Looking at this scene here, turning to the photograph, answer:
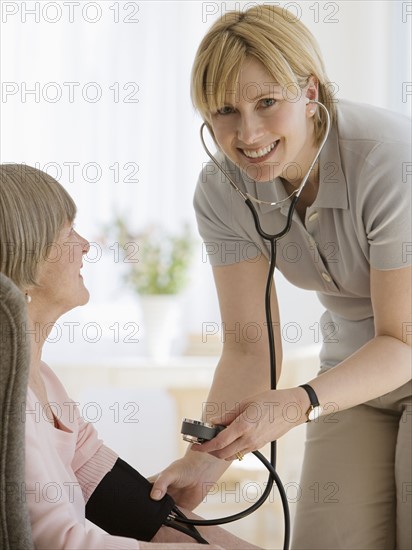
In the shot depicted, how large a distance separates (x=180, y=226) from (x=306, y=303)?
0.72 meters

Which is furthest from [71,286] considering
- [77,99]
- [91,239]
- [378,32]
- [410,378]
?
[378,32]

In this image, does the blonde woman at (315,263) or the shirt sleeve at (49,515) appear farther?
the blonde woman at (315,263)

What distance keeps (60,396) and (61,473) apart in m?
0.19

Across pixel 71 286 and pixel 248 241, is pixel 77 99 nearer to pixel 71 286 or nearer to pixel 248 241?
pixel 248 241

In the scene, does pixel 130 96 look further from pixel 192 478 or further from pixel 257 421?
pixel 257 421

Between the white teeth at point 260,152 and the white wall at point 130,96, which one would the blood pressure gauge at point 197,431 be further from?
the white wall at point 130,96

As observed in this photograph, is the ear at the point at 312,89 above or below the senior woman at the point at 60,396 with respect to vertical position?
above

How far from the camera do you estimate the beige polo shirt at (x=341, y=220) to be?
1.40 meters

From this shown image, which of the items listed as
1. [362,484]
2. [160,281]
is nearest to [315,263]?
[362,484]

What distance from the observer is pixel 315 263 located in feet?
5.14

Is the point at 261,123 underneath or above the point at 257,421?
above

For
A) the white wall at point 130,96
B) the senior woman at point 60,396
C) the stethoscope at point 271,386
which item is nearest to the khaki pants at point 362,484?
the stethoscope at point 271,386

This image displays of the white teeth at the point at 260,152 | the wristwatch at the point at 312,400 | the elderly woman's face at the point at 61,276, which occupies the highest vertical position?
the white teeth at the point at 260,152

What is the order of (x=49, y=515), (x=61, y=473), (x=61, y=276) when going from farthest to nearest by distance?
(x=61, y=276), (x=61, y=473), (x=49, y=515)
